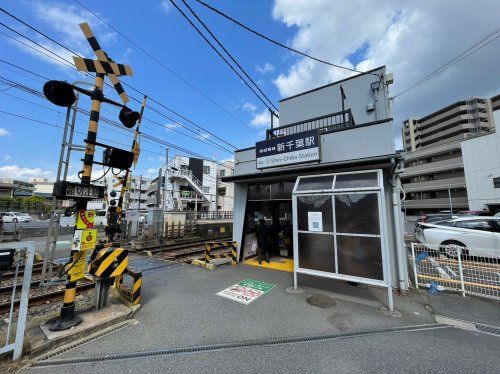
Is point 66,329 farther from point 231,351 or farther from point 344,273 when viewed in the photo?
point 344,273

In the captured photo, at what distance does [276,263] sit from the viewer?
847 cm

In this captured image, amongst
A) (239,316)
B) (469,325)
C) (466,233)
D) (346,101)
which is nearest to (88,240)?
(239,316)

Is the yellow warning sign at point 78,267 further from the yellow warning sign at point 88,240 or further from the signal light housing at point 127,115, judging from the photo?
the signal light housing at point 127,115

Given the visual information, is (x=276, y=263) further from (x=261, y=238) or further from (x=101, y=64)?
(x=101, y=64)

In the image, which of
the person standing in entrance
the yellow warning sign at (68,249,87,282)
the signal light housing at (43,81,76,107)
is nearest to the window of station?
the person standing in entrance

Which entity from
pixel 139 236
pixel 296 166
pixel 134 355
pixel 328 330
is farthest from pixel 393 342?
pixel 139 236

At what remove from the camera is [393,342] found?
3.49 m

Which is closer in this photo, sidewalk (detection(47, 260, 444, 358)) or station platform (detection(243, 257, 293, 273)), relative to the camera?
sidewalk (detection(47, 260, 444, 358))

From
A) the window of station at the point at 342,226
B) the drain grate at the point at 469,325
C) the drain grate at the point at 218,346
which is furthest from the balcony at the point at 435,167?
the drain grate at the point at 218,346

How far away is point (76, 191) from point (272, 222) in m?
7.84

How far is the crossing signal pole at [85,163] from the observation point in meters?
3.51

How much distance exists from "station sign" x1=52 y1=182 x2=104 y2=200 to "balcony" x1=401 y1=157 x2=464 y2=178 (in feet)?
136

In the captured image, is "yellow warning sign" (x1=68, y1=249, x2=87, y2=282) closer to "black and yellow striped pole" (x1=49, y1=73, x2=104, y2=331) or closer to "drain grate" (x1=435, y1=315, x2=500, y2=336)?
"black and yellow striped pole" (x1=49, y1=73, x2=104, y2=331)

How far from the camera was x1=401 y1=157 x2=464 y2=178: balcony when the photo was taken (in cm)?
3622
